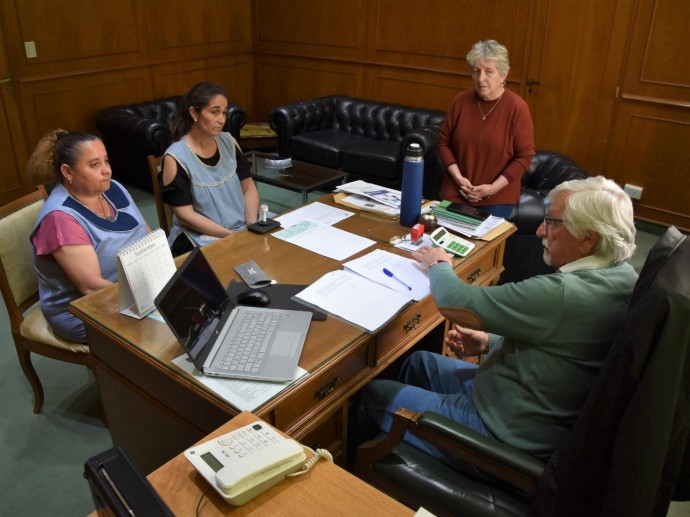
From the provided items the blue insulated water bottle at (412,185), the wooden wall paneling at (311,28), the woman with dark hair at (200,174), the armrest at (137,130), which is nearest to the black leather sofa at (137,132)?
the armrest at (137,130)

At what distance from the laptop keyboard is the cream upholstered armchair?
93cm

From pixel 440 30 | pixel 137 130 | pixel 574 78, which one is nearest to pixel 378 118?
pixel 440 30

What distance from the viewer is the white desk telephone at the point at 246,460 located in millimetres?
1084

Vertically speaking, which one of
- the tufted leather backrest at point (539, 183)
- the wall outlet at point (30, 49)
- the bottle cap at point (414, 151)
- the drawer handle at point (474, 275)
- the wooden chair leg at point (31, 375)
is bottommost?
the wooden chair leg at point (31, 375)

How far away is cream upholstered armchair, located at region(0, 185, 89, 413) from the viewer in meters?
2.21

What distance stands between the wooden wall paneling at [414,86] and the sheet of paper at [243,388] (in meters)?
4.34

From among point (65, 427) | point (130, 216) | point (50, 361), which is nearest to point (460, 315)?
point (130, 216)

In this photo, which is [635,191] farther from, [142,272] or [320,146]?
[142,272]

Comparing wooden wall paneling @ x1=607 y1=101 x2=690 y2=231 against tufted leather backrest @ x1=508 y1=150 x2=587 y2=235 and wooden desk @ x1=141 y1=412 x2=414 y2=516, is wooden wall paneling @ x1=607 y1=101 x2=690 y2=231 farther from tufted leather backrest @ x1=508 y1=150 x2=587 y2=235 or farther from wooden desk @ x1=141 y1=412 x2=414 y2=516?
wooden desk @ x1=141 y1=412 x2=414 y2=516

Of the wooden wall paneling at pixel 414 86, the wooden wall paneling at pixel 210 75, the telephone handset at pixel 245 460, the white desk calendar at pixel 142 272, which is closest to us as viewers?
the telephone handset at pixel 245 460

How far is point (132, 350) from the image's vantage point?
1602mm

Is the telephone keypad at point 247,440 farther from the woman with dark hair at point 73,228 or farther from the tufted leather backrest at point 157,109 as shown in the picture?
the tufted leather backrest at point 157,109

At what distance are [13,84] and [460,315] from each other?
169 inches

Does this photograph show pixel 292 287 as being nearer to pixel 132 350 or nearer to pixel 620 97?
pixel 132 350
